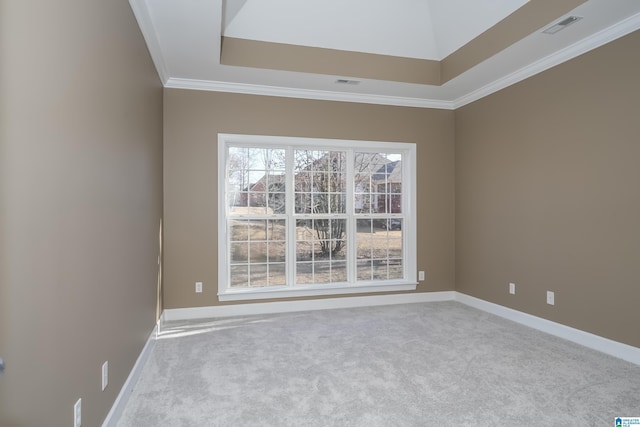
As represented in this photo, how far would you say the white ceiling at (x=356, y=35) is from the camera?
2.92 m

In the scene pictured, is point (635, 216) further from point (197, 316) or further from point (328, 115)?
point (197, 316)

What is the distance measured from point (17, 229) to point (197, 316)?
334 centimetres

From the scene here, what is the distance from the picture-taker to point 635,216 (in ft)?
9.61

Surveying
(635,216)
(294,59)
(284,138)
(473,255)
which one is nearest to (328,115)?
(284,138)

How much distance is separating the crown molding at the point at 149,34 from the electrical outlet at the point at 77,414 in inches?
96.9

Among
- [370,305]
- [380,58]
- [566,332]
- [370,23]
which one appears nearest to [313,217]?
[370,305]

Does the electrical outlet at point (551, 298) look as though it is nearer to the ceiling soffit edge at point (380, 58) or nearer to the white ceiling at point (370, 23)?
the ceiling soffit edge at point (380, 58)

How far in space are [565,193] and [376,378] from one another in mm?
2510

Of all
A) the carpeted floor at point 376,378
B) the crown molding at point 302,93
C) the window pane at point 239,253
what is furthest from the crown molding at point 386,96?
the carpeted floor at point 376,378

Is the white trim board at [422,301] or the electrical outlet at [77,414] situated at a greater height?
the electrical outlet at [77,414]

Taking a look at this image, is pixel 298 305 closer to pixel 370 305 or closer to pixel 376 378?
pixel 370 305

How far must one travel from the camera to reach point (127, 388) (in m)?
2.38

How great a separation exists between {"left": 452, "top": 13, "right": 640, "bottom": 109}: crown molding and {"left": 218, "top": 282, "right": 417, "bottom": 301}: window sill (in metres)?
2.59

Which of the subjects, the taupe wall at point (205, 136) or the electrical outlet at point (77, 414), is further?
the taupe wall at point (205, 136)
